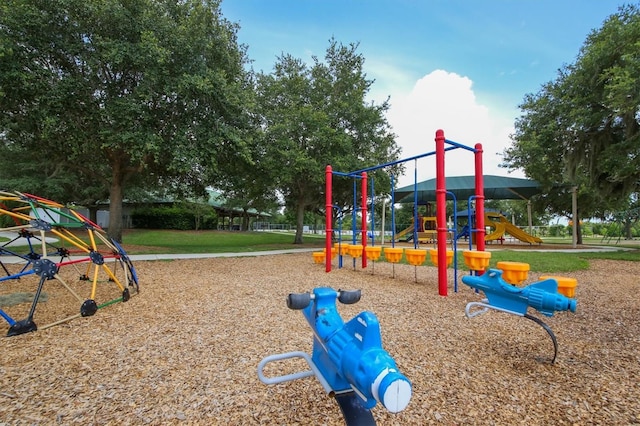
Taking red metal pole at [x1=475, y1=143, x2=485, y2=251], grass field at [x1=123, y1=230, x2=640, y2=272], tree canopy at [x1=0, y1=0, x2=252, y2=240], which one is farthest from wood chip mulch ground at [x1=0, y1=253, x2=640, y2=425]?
tree canopy at [x1=0, y1=0, x2=252, y2=240]

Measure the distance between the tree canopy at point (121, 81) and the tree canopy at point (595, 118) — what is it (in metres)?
13.4

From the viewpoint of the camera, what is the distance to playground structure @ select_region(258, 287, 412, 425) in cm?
125

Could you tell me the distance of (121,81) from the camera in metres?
11.9

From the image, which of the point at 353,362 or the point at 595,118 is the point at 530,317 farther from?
the point at 595,118

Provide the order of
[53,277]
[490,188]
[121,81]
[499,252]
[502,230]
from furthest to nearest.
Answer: [502,230] < [490,188] < [499,252] < [121,81] < [53,277]

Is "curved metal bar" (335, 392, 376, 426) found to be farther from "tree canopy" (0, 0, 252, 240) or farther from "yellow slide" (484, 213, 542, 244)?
"yellow slide" (484, 213, 542, 244)

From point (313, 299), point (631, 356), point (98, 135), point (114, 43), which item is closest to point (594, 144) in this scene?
point (631, 356)

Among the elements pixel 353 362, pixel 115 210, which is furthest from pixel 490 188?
pixel 353 362

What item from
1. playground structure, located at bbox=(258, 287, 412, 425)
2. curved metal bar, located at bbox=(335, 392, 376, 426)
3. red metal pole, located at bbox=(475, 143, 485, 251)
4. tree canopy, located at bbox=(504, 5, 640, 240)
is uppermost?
tree canopy, located at bbox=(504, 5, 640, 240)

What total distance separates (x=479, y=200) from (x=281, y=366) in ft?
16.8

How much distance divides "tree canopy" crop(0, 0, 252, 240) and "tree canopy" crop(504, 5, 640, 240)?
13431mm

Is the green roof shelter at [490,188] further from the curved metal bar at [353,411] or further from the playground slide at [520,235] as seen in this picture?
the curved metal bar at [353,411]

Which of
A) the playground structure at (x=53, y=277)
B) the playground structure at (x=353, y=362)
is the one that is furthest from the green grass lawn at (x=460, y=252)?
the playground structure at (x=353, y=362)

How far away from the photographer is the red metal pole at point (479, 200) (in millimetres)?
6309
